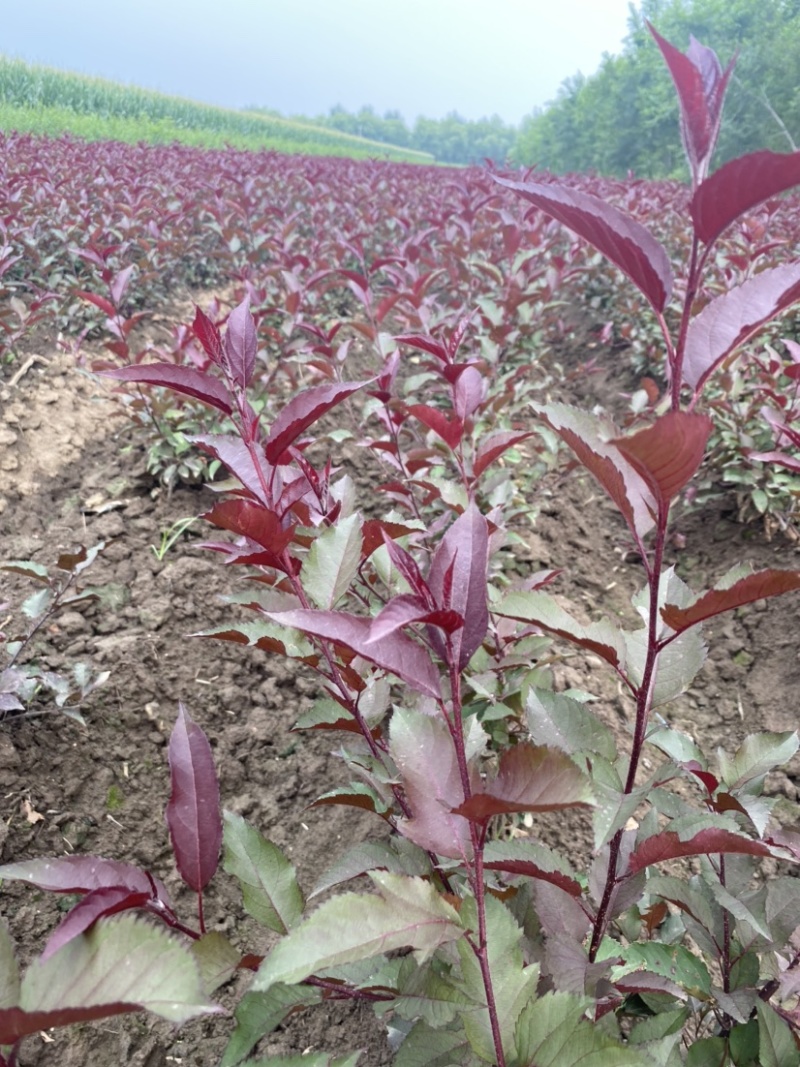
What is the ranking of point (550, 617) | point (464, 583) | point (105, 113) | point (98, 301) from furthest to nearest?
1. point (105, 113)
2. point (98, 301)
3. point (550, 617)
4. point (464, 583)

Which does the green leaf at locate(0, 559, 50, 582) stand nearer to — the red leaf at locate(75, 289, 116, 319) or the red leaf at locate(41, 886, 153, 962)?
Answer: the red leaf at locate(75, 289, 116, 319)

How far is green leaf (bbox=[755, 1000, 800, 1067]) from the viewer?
929mm

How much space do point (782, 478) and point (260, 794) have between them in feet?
7.71

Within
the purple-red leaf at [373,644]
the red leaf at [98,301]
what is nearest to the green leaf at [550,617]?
the purple-red leaf at [373,644]

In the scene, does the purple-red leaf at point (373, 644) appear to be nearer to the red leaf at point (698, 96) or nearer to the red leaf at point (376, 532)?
the red leaf at point (376, 532)

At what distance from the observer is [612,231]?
2.14ft

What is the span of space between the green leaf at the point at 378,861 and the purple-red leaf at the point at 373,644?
0.40 meters

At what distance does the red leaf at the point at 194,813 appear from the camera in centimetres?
88

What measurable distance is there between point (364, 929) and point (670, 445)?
54cm

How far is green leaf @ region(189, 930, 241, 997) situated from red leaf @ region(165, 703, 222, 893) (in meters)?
0.08

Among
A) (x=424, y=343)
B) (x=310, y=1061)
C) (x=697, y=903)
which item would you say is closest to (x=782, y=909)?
(x=697, y=903)

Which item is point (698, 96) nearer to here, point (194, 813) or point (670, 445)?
point (670, 445)

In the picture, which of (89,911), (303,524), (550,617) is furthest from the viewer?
(303,524)

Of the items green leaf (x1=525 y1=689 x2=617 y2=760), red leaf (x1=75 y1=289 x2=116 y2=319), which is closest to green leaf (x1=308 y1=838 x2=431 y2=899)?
green leaf (x1=525 y1=689 x2=617 y2=760)
